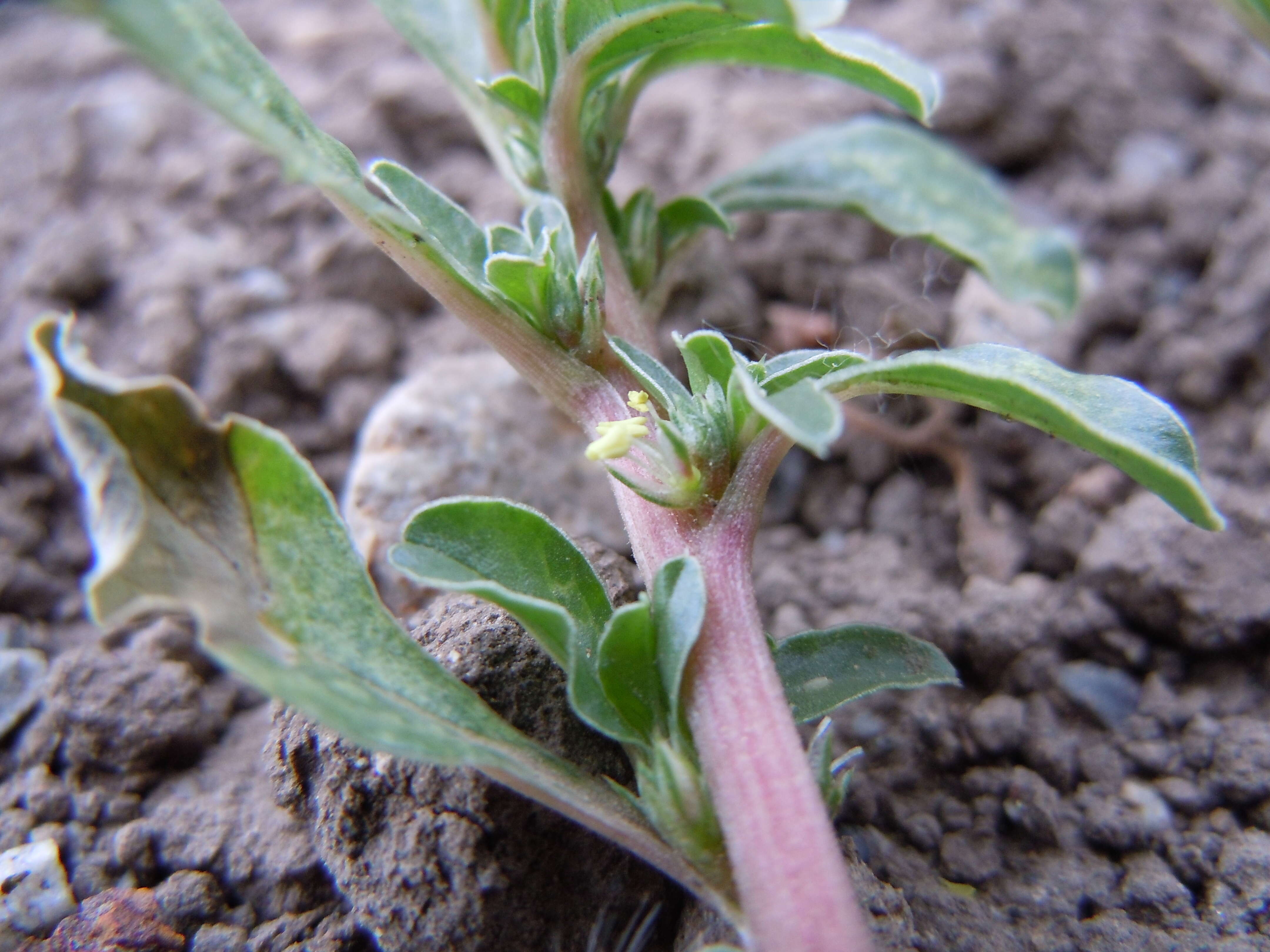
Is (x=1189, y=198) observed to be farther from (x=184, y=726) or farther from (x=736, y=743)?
(x=184, y=726)

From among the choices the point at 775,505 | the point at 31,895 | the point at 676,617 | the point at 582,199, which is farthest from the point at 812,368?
the point at 31,895

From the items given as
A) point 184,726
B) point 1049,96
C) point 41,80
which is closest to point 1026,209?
point 1049,96

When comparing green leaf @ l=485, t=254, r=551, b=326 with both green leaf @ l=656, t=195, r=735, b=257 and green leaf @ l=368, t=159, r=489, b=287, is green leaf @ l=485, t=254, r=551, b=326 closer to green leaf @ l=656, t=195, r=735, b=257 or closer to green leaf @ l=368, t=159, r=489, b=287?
green leaf @ l=368, t=159, r=489, b=287

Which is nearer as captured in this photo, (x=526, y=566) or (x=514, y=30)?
(x=526, y=566)

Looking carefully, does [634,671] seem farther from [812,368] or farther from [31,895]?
[31,895]

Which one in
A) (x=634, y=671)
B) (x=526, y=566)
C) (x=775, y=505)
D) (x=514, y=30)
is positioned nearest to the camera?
(x=634, y=671)

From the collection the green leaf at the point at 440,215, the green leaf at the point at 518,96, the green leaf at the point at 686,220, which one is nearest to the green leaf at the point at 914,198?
the green leaf at the point at 686,220

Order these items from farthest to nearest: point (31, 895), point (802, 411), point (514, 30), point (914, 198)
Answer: point (914, 198) < point (514, 30) < point (31, 895) < point (802, 411)

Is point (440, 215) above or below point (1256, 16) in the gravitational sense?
above

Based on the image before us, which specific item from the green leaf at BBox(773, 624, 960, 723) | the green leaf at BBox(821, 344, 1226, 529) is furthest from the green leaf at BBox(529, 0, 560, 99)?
the green leaf at BBox(773, 624, 960, 723)
